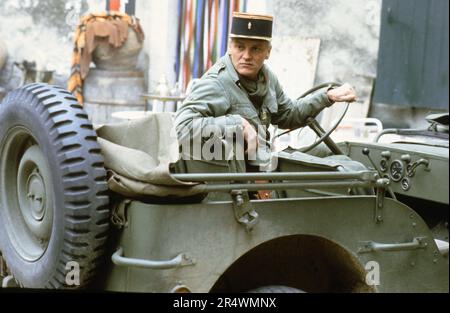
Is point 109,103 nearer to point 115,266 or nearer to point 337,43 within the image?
point 337,43

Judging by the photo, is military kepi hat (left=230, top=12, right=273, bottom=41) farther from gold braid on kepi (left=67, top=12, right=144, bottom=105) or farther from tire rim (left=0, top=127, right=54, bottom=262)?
gold braid on kepi (left=67, top=12, right=144, bottom=105)

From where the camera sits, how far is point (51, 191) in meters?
2.99

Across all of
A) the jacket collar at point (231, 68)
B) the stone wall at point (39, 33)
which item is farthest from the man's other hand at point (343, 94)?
the stone wall at point (39, 33)

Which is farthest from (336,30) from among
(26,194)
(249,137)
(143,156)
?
(143,156)

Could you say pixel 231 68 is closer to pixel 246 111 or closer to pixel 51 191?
pixel 246 111

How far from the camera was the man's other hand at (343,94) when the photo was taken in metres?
3.69

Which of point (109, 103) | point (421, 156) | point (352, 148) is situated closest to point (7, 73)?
point (109, 103)

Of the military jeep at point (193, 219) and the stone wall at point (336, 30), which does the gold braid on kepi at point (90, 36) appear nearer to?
the stone wall at point (336, 30)

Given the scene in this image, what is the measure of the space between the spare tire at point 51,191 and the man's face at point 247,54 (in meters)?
0.89

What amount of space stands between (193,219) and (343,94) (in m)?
1.33

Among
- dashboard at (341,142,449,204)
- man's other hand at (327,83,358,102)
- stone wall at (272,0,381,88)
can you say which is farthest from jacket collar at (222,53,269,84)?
stone wall at (272,0,381,88)

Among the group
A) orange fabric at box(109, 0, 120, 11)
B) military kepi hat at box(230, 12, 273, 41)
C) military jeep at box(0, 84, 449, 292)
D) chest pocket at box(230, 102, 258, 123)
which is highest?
orange fabric at box(109, 0, 120, 11)

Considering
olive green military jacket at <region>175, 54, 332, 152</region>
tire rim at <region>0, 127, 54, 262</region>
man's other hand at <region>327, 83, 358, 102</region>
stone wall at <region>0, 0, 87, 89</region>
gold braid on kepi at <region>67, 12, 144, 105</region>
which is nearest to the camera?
tire rim at <region>0, 127, 54, 262</region>

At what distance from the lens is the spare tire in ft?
9.13
